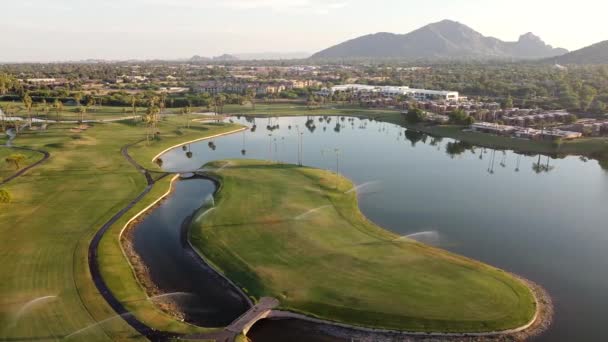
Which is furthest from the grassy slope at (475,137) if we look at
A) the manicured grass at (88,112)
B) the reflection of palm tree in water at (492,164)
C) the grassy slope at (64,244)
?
the grassy slope at (64,244)

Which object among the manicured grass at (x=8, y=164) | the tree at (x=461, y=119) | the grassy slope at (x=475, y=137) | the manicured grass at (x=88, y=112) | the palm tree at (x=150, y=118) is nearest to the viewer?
the manicured grass at (x=8, y=164)

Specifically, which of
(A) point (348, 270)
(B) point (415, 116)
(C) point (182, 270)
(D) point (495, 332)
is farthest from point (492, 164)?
(C) point (182, 270)

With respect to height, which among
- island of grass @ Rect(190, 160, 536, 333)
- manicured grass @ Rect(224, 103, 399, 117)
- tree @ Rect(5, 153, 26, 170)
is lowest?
island of grass @ Rect(190, 160, 536, 333)

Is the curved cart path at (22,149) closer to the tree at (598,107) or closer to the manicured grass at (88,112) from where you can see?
the manicured grass at (88,112)

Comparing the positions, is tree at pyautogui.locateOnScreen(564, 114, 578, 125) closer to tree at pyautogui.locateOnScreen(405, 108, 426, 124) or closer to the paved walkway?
tree at pyautogui.locateOnScreen(405, 108, 426, 124)

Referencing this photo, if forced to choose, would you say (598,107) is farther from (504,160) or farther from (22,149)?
(22,149)

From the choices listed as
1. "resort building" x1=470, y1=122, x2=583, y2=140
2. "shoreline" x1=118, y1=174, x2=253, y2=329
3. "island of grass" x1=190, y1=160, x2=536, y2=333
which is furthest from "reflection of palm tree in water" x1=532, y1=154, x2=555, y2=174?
"shoreline" x1=118, y1=174, x2=253, y2=329
